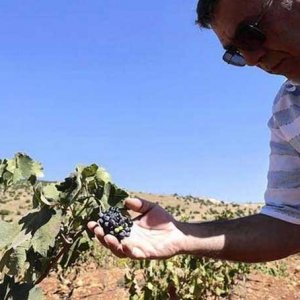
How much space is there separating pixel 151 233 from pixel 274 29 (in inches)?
36.7

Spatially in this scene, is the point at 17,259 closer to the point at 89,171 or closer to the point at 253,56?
the point at 89,171

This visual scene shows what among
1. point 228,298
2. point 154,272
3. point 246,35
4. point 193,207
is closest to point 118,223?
point 246,35

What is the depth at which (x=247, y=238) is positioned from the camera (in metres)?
2.80

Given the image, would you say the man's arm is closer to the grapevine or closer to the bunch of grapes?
the bunch of grapes

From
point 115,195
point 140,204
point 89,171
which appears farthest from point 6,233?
point 140,204

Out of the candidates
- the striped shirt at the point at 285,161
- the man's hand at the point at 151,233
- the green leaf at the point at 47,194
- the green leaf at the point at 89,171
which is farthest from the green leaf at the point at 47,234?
the striped shirt at the point at 285,161

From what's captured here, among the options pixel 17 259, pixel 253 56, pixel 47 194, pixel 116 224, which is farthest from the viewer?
pixel 47 194

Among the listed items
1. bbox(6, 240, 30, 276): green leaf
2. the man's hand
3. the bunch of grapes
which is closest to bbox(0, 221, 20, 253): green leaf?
bbox(6, 240, 30, 276): green leaf

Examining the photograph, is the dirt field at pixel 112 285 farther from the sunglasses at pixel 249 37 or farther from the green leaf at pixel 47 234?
the sunglasses at pixel 249 37

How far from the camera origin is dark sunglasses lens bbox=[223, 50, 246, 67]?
115 inches

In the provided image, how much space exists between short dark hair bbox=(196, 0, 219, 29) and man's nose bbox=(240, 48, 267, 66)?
0.64 feet

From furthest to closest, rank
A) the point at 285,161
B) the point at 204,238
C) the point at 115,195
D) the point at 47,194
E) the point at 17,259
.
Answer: the point at 47,194
the point at 17,259
the point at 115,195
the point at 285,161
the point at 204,238

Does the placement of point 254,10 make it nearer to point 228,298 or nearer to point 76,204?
point 76,204

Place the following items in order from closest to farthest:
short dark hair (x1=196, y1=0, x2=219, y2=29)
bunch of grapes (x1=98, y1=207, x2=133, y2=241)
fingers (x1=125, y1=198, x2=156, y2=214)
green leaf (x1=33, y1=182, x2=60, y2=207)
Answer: bunch of grapes (x1=98, y1=207, x2=133, y2=241) < fingers (x1=125, y1=198, x2=156, y2=214) < short dark hair (x1=196, y1=0, x2=219, y2=29) < green leaf (x1=33, y1=182, x2=60, y2=207)
